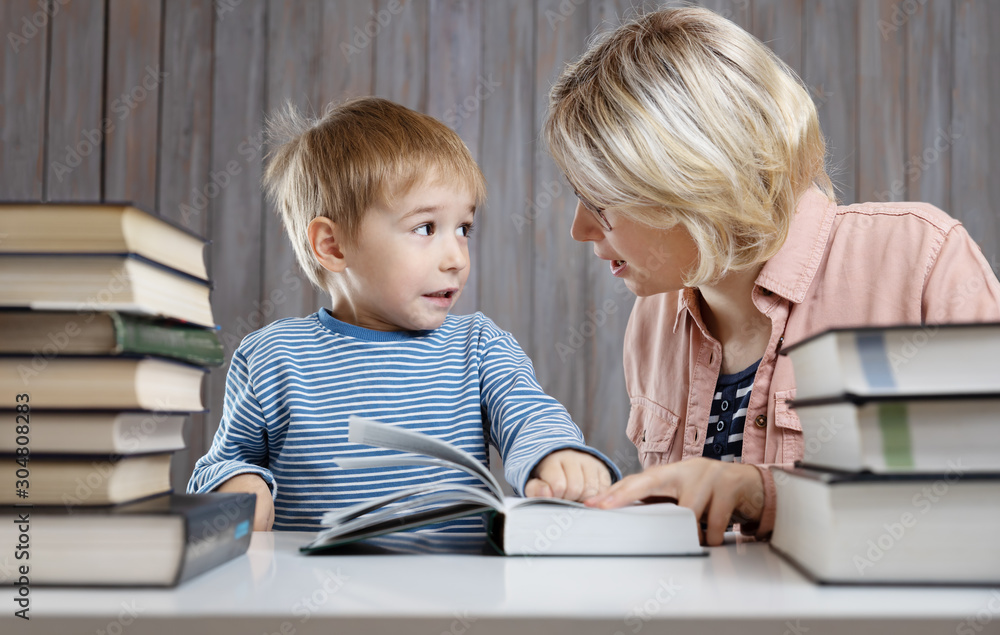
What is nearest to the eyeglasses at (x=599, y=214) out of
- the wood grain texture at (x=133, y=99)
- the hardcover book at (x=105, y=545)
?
the hardcover book at (x=105, y=545)

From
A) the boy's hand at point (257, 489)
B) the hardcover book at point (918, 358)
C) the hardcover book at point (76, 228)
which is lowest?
the boy's hand at point (257, 489)

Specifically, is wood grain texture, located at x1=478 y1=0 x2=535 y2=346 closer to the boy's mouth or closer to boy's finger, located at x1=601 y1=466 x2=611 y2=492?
the boy's mouth

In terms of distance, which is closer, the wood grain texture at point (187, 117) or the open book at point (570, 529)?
the open book at point (570, 529)

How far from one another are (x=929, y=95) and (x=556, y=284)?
47.1 inches

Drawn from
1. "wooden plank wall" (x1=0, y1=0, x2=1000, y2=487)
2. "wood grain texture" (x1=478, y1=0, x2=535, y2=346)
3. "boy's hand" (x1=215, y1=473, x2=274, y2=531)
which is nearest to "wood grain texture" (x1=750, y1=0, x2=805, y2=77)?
"wooden plank wall" (x1=0, y1=0, x2=1000, y2=487)

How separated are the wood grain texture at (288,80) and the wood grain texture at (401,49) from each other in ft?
0.56

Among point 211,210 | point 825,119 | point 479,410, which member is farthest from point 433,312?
point 825,119

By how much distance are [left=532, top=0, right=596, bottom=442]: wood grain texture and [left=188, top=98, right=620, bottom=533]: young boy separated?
3.40 ft

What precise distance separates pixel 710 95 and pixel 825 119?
1321 mm

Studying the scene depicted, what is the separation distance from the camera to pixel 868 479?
0.45 m

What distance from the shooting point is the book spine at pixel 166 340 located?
0.48 m

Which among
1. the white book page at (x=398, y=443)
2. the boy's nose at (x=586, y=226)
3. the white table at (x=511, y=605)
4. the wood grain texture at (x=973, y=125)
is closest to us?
the white table at (x=511, y=605)

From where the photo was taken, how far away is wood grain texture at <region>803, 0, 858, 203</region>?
2.22m

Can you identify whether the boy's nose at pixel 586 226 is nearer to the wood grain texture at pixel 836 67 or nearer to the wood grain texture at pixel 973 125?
the wood grain texture at pixel 836 67
